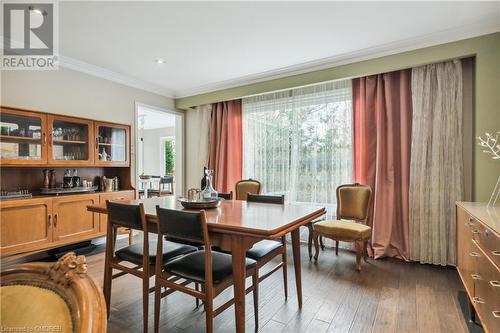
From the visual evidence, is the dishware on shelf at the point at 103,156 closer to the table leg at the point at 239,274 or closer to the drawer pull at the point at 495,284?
the table leg at the point at 239,274

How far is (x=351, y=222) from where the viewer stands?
10.3 feet

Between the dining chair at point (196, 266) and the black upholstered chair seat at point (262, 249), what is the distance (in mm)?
87

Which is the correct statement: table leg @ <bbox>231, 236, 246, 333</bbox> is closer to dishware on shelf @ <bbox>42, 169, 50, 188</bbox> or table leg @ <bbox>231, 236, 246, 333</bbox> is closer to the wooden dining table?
the wooden dining table

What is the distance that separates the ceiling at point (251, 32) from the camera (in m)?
2.24

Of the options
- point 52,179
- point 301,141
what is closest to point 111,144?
point 52,179

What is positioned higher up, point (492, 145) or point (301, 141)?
point (301, 141)

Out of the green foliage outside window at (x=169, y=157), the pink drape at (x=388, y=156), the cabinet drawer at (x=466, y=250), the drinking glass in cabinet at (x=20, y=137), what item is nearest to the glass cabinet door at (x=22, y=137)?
the drinking glass in cabinet at (x=20, y=137)

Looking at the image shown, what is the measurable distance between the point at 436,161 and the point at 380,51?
1.37 m

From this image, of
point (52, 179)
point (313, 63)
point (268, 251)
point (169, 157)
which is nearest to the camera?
point (268, 251)

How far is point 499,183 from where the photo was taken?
239 centimetres

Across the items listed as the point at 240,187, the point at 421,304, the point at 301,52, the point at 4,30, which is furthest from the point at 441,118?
the point at 4,30

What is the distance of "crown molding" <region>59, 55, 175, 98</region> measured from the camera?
10.8 ft

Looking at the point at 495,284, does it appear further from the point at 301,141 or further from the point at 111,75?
the point at 111,75

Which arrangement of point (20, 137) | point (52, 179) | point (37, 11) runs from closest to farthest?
point (37, 11) < point (20, 137) < point (52, 179)
